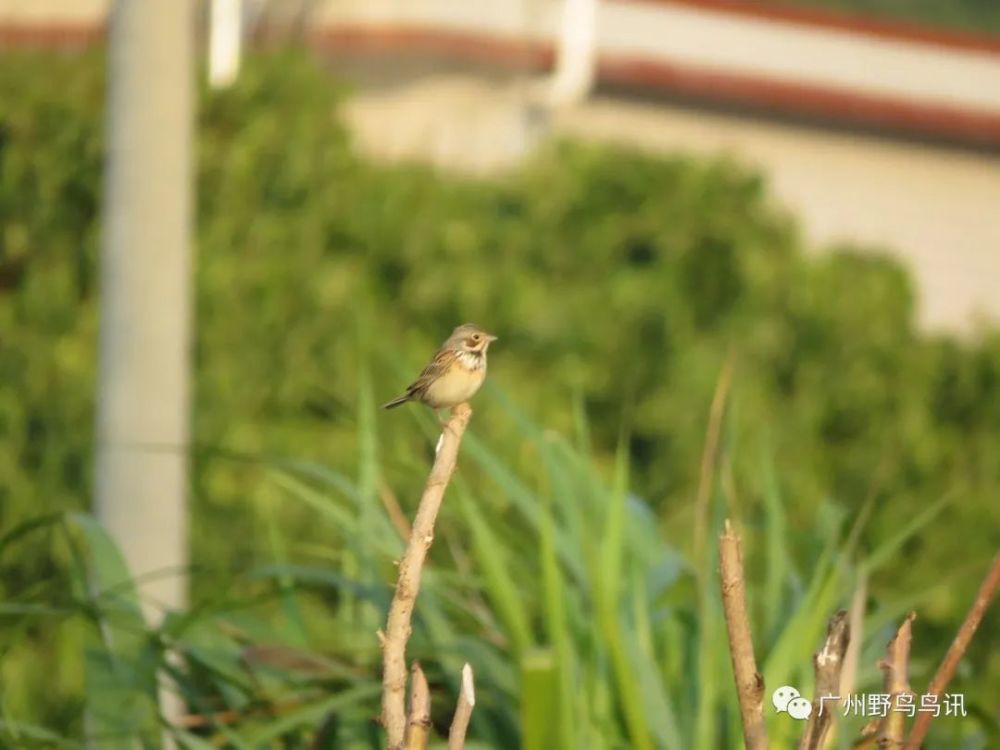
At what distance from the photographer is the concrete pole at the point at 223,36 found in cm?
737

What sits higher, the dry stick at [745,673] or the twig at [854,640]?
the dry stick at [745,673]

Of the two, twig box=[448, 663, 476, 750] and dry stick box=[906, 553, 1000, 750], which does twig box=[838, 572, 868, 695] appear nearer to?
dry stick box=[906, 553, 1000, 750]

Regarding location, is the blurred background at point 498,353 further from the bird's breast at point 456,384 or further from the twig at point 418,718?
the twig at point 418,718

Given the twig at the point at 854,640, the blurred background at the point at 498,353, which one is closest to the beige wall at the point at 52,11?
the blurred background at the point at 498,353

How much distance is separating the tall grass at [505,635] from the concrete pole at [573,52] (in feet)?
20.1

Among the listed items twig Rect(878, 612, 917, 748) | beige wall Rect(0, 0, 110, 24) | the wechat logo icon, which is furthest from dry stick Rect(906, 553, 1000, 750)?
beige wall Rect(0, 0, 110, 24)

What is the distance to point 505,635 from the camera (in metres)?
3.29

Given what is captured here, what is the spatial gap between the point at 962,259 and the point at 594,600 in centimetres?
756

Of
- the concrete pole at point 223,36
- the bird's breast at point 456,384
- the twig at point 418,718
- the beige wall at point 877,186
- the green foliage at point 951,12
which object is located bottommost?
the twig at point 418,718

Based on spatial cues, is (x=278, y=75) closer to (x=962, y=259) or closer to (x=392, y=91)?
(x=392, y=91)

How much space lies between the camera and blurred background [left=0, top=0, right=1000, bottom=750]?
317cm

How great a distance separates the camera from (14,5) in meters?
7.15

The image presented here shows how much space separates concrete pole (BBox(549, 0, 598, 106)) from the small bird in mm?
7105

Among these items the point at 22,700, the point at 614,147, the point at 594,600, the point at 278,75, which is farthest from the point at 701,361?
the point at 594,600
